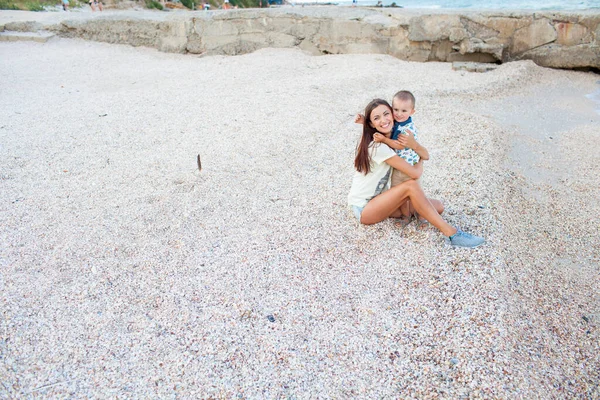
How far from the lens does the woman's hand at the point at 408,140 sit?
2439 millimetres

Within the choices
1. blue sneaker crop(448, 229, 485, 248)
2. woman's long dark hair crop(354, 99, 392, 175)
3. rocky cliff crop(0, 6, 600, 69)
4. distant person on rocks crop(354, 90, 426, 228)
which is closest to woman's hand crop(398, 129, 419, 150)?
distant person on rocks crop(354, 90, 426, 228)

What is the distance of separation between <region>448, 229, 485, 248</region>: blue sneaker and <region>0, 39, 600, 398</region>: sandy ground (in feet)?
0.15

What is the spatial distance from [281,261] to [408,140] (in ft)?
3.24

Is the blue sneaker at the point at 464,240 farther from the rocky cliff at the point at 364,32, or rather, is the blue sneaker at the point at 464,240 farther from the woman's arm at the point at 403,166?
the rocky cliff at the point at 364,32

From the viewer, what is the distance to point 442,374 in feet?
5.97

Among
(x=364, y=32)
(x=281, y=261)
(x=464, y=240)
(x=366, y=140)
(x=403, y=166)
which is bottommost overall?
(x=281, y=261)

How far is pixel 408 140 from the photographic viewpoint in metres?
2.45

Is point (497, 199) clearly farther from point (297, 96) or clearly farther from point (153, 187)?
point (297, 96)

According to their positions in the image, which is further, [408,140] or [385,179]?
[385,179]

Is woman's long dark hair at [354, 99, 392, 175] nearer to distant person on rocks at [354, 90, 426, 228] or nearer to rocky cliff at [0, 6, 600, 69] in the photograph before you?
distant person on rocks at [354, 90, 426, 228]

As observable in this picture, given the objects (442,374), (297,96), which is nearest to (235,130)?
(297,96)

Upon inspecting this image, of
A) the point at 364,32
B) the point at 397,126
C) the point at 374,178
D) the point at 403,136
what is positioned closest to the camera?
the point at 403,136

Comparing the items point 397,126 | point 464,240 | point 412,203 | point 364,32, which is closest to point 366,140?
point 397,126

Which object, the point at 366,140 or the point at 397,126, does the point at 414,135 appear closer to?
the point at 397,126
